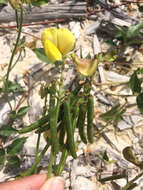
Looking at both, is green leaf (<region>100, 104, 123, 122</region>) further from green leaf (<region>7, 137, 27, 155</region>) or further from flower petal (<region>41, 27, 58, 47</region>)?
flower petal (<region>41, 27, 58, 47</region>)

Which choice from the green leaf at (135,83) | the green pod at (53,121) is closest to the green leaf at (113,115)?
the green leaf at (135,83)

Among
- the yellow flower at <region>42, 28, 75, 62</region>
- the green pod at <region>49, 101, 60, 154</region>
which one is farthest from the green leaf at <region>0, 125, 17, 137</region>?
the yellow flower at <region>42, 28, 75, 62</region>

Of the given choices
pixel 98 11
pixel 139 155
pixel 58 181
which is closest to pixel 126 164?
pixel 139 155

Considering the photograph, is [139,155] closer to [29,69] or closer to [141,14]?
[29,69]

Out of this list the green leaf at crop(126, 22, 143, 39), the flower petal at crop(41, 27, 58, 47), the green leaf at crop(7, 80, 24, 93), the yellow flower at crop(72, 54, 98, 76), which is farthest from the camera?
the green leaf at crop(126, 22, 143, 39)

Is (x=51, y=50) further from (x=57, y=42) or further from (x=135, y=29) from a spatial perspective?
(x=135, y=29)

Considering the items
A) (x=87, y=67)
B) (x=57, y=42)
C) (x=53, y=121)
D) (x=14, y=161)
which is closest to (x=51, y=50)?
(x=57, y=42)

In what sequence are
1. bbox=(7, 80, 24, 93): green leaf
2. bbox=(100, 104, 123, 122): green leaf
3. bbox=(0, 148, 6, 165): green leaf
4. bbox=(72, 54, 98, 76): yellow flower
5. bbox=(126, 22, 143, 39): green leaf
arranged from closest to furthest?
bbox=(72, 54, 98, 76): yellow flower < bbox=(0, 148, 6, 165): green leaf < bbox=(100, 104, 123, 122): green leaf < bbox=(7, 80, 24, 93): green leaf < bbox=(126, 22, 143, 39): green leaf
